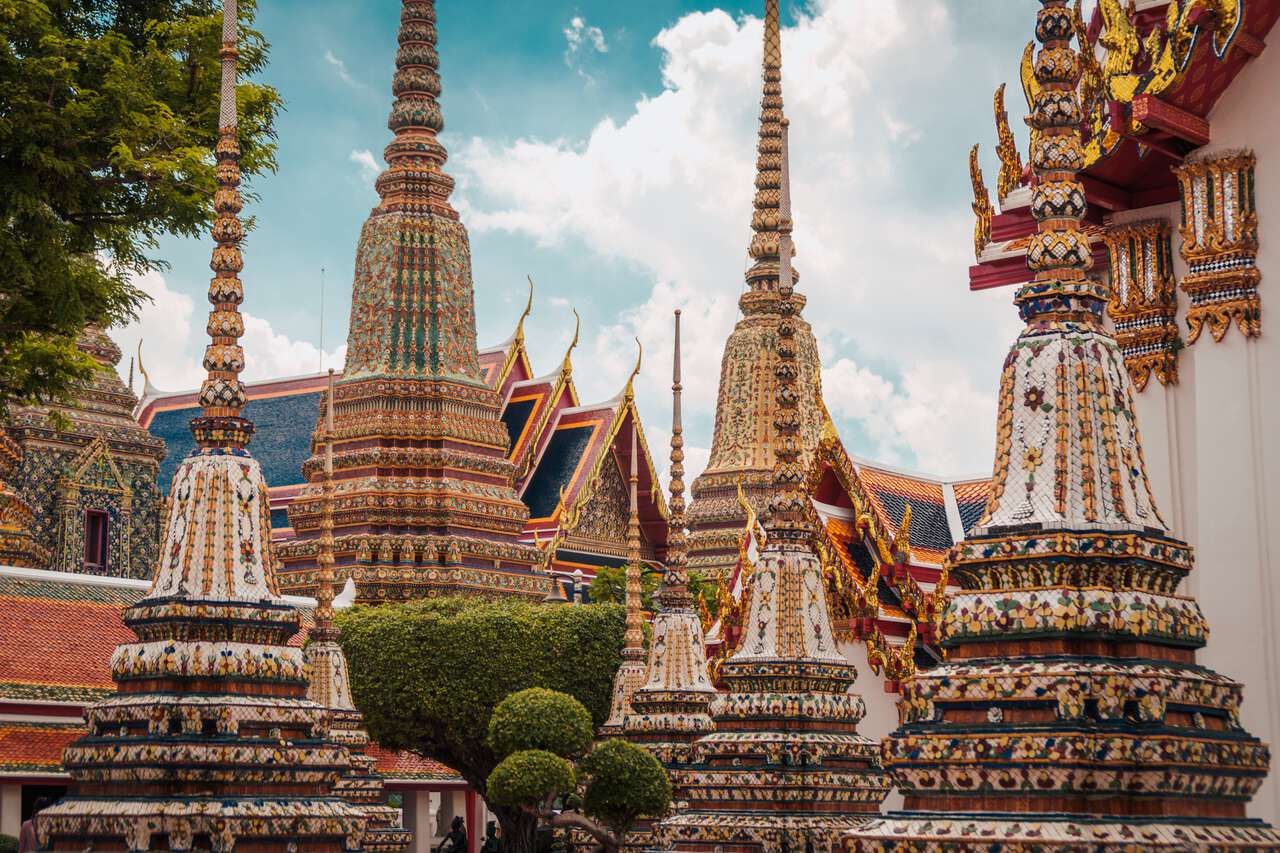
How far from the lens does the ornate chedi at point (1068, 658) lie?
6043 mm

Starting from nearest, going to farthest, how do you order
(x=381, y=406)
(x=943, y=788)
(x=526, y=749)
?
(x=943, y=788)
(x=526, y=749)
(x=381, y=406)

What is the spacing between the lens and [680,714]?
61.4 feet

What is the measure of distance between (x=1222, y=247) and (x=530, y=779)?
11.8m

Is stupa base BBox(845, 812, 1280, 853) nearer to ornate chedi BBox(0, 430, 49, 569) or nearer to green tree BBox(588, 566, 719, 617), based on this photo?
ornate chedi BBox(0, 430, 49, 569)

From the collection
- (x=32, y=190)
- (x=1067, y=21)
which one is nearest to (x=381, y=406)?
(x=32, y=190)

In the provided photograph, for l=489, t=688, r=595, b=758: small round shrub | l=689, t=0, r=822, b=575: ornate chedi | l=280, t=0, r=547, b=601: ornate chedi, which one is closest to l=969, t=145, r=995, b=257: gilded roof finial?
l=489, t=688, r=595, b=758: small round shrub

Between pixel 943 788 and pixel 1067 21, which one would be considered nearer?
pixel 943 788

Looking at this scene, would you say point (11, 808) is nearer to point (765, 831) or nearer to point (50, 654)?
point (50, 654)

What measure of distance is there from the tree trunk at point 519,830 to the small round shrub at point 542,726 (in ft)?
2.72

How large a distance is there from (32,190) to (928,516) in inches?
347

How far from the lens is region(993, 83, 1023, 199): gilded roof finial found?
447 inches

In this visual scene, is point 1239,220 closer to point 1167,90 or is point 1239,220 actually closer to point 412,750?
point 1167,90

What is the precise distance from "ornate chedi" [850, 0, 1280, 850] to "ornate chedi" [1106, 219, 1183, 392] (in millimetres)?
3477

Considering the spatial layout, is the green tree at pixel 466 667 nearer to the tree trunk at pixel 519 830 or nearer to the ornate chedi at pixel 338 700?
the tree trunk at pixel 519 830
